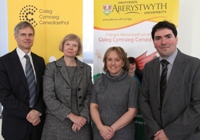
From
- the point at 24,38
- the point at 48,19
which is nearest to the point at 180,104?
the point at 24,38

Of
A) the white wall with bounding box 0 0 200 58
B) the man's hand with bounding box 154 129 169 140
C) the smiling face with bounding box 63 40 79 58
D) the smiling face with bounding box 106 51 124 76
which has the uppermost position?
the white wall with bounding box 0 0 200 58

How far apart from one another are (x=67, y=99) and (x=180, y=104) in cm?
112

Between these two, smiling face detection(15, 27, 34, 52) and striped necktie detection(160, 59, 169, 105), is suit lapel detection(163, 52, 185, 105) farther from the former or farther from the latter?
smiling face detection(15, 27, 34, 52)

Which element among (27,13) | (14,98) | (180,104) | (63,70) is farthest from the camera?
(27,13)

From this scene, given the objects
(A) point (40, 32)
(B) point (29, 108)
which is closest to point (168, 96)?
(B) point (29, 108)

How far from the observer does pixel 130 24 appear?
300cm

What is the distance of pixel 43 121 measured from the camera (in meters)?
2.59

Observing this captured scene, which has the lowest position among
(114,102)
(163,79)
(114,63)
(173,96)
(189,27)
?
(114,102)

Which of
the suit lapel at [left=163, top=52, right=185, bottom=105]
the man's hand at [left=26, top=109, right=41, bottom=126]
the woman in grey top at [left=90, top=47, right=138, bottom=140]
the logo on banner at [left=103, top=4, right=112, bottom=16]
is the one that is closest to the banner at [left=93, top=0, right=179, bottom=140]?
the logo on banner at [left=103, top=4, right=112, bottom=16]

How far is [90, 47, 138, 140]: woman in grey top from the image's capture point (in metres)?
2.30

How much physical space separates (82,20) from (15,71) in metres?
1.40

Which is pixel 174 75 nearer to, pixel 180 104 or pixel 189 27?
pixel 180 104

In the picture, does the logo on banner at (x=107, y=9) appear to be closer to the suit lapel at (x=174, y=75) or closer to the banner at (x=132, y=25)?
the banner at (x=132, y=25)

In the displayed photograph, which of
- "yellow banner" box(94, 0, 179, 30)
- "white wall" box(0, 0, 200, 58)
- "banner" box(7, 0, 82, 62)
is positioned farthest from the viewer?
"banner" box(7, 0, 82, 62)
